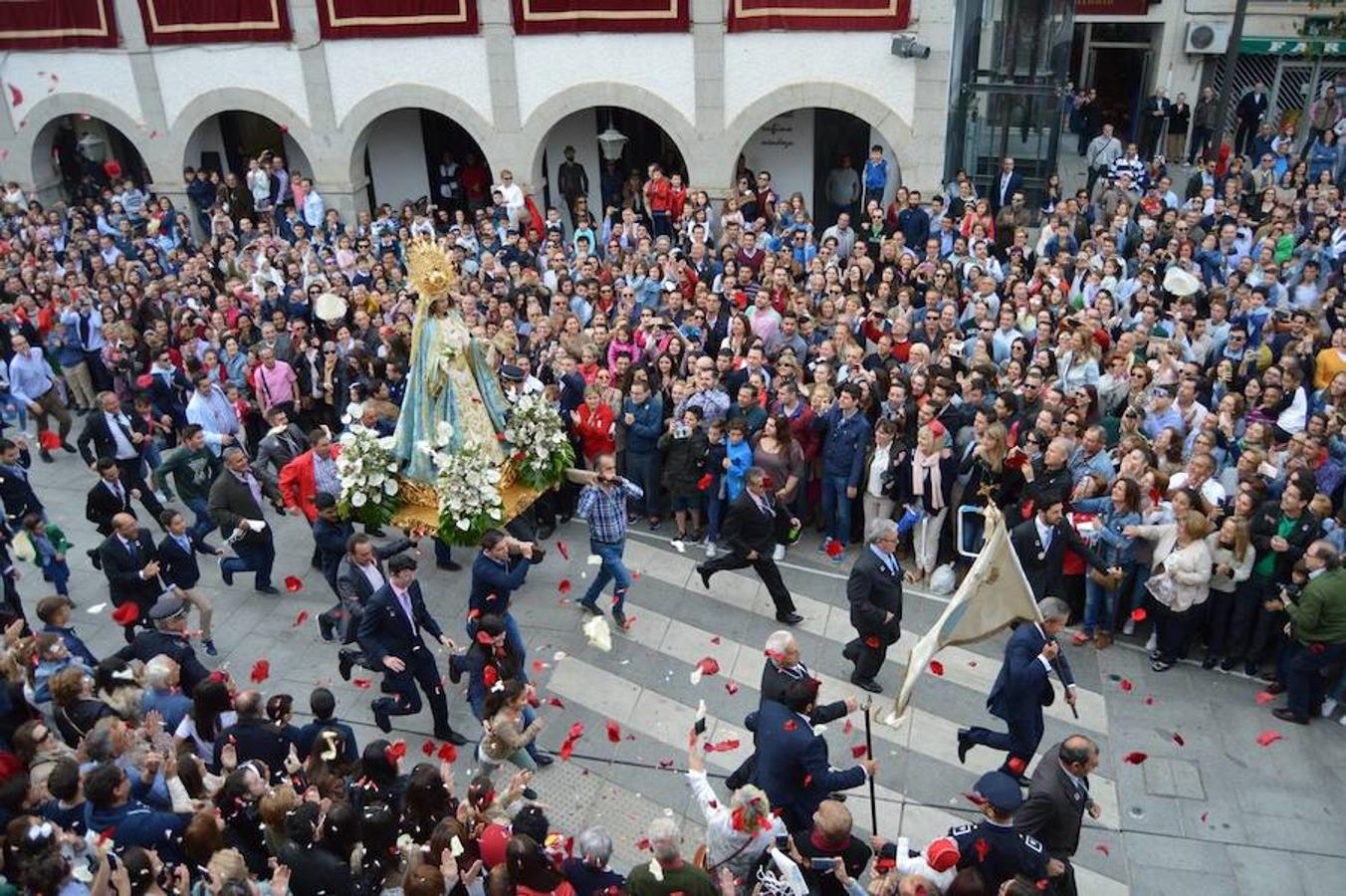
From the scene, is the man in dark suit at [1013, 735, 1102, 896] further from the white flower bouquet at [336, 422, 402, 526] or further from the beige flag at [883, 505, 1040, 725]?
the white flower bouquet at [336, 422, 402, 526]

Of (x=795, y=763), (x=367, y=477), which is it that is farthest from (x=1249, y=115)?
(x=795, y=763)

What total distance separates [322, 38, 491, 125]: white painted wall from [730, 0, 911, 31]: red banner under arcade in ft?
15.3

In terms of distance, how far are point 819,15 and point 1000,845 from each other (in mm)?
14679

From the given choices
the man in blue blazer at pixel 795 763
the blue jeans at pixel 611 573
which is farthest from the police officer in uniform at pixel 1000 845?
the blue jeans at pixel 611 573

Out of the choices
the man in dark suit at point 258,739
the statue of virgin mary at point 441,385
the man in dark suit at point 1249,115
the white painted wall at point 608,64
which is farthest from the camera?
the man in dark suit at point 1249,115

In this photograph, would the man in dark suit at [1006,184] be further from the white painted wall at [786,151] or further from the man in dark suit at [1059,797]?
the man in dark suit at [1059,797]

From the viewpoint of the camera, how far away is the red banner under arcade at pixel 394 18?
1936cm

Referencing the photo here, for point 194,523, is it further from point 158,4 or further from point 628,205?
point 158,4

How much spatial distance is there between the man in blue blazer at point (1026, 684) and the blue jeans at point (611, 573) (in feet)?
11.0

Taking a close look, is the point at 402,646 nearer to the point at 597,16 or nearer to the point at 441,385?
the point at 441,385

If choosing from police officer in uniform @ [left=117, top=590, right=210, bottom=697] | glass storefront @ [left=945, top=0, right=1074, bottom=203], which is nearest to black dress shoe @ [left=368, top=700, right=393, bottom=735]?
police officer in uniform @ [left=117, top=590, right=210, bottom=697]

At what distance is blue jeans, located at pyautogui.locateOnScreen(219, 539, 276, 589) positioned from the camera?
10.7 meters

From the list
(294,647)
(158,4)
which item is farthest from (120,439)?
(158,4)

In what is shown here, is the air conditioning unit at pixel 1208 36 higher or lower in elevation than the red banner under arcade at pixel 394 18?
lower
